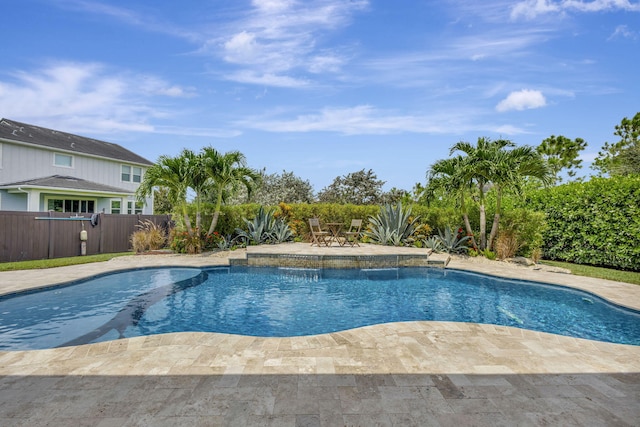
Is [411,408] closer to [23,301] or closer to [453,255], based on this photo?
[23,301]

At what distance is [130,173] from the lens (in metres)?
23.3

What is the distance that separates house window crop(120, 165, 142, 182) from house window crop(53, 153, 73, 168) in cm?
320

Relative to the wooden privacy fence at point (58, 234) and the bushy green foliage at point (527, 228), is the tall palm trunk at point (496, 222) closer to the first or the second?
the bushy green foliage at point (527, 228)

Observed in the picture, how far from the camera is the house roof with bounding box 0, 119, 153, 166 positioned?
17.7 metres

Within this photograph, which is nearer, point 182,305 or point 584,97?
point 182,305

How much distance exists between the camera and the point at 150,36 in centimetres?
1066

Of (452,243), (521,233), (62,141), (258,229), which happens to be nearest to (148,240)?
(258,229)

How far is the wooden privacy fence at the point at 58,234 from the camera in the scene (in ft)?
35.6

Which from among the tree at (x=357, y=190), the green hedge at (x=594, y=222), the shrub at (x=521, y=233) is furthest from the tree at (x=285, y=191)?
the green hedge at (x=594, y=222)

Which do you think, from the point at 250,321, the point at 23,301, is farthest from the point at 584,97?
the point at 23,301

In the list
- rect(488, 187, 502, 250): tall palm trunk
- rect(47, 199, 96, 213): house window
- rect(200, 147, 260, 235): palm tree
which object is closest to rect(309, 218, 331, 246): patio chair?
rect(200, 147, 260, 235): palm tree

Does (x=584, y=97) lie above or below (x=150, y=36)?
below

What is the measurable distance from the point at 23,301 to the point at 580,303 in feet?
36.1

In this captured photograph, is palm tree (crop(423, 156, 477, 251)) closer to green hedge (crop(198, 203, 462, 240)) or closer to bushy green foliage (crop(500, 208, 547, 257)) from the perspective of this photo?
green hedge (crop(198, 203, 462, 240))
